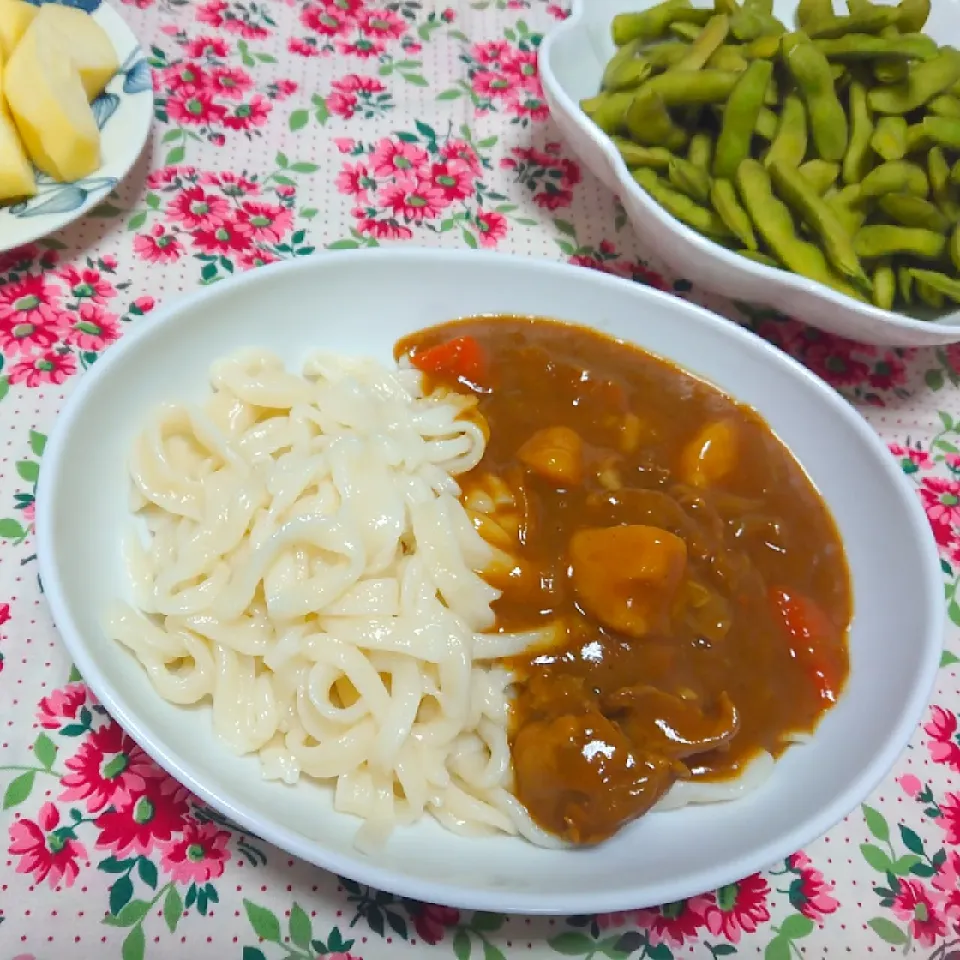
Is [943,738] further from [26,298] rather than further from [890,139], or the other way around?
[26,298]

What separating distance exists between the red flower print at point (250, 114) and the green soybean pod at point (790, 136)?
1875 mm

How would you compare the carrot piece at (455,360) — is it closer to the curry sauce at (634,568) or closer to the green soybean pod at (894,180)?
the curry sauce at (634,568)

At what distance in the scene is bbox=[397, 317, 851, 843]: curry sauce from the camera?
6.40ft

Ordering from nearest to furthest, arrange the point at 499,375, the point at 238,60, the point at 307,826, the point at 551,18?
the point at 307,826 < the point at 499,375 < the point at 238,60 < the point at 551,18

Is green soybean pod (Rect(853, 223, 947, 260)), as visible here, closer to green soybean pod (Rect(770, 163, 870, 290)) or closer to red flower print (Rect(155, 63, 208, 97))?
green soybean pod (Rect(770, 163, 870, 290))

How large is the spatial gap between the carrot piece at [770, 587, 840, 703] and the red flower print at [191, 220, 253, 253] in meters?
2.06

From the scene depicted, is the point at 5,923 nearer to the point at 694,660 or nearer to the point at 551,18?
the point at 694,660

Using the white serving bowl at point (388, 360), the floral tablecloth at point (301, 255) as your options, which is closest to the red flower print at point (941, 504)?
the floral tablecloth at point (301, 255)

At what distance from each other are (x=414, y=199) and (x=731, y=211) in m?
1.19

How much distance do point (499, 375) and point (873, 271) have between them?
49.7 inches

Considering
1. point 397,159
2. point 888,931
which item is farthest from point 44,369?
point 888,931

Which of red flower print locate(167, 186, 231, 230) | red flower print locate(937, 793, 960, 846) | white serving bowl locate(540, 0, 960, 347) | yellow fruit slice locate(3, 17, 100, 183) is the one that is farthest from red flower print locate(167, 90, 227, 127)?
red flower print locate(937, 793, 960, 846)

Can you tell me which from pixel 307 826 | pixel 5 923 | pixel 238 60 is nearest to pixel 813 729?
pixel 307 826

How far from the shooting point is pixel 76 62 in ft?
9.23
